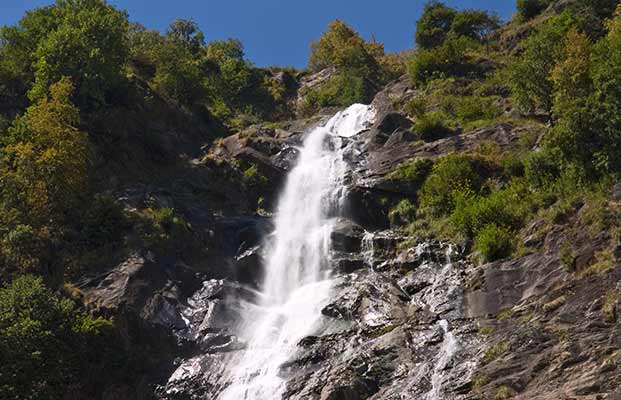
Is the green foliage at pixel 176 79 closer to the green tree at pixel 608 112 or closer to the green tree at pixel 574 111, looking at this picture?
the green tree at pixel 574 111

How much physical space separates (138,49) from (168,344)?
1225 inches

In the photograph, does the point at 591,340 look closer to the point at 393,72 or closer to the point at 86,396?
the point at 86,396

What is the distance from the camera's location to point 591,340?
567 inches

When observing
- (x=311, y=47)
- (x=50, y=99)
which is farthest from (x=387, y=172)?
(x=311, y=47)

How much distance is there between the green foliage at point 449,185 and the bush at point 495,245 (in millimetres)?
4419

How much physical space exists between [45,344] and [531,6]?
44.8 meters

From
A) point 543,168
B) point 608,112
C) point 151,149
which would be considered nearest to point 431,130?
point 543,168

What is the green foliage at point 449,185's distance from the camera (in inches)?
1029

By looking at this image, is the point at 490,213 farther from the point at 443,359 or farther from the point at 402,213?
the point at 443,359

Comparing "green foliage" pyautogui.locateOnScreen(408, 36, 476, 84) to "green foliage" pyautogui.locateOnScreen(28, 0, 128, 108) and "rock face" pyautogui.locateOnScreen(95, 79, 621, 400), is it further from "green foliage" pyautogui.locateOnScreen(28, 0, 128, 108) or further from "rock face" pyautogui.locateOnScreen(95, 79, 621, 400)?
"green foliage" pyautogui.locateOnScreen(28, 0, 128, 108)

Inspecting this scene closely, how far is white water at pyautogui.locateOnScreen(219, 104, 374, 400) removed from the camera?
2014 centimetres

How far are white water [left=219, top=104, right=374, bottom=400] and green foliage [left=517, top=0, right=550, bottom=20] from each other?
23512 mm

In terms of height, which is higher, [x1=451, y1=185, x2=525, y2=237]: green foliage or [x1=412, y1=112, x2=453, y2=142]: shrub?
[x1=412, y1=112, x2=453, y2=142]: shrub

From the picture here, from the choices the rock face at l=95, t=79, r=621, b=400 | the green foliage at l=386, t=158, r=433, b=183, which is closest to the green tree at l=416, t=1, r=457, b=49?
the rock face at l=95, t=79, r=621, b=400
